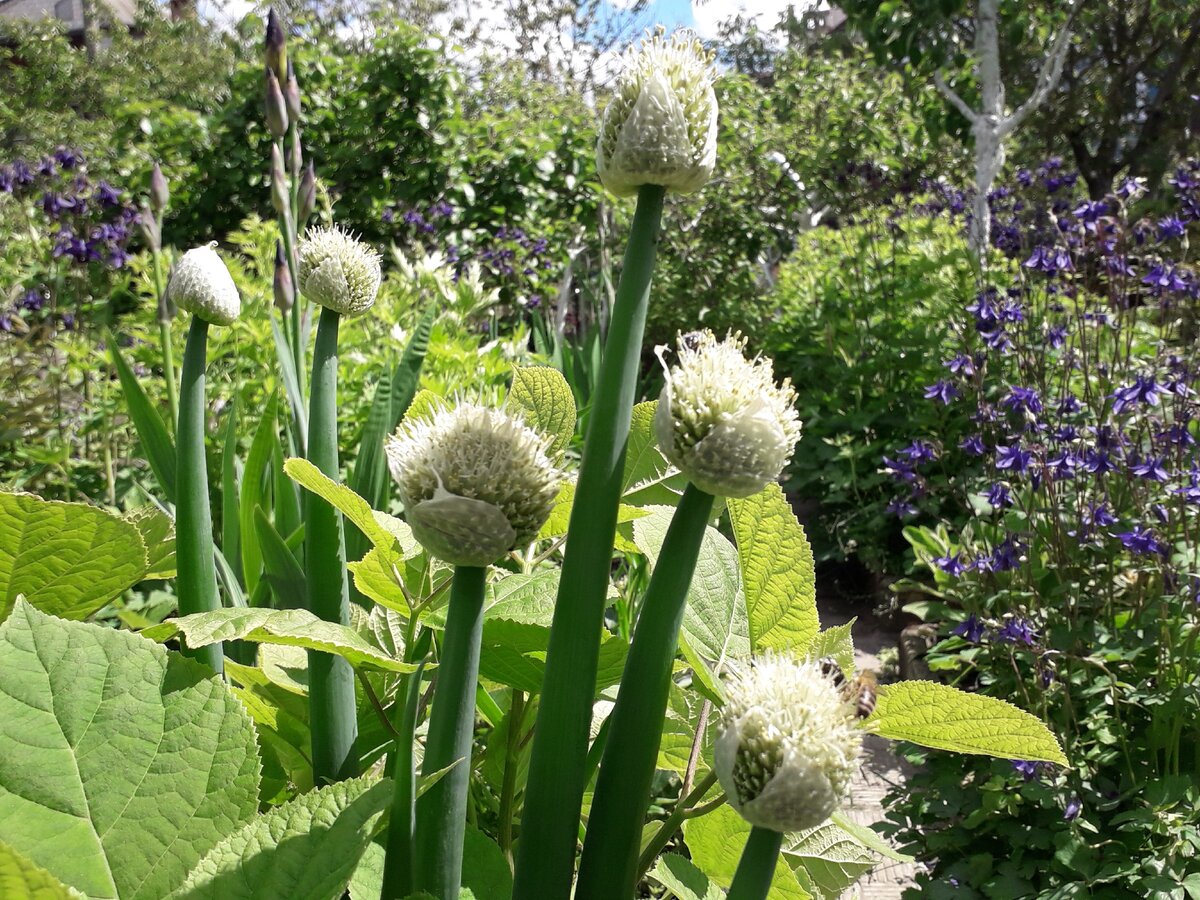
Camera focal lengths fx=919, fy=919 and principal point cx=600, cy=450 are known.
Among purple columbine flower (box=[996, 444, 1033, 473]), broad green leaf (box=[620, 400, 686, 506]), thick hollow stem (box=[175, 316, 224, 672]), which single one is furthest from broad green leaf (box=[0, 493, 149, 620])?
purple columbine flower (box=[996, 444, 1033, 473])

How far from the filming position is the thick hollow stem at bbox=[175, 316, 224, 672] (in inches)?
23.9

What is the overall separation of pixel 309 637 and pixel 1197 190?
3580 mm

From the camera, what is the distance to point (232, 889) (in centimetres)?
38

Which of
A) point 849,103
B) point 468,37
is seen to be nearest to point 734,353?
point 849,103

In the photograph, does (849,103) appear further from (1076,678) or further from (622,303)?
(622,303)

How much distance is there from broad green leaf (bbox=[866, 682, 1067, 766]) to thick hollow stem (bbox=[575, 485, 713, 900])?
14 centimetres

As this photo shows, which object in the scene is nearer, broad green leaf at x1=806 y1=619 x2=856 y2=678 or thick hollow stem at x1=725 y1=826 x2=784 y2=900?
thick hollow stem at x1=725 y1=826 x2=784 y2=900

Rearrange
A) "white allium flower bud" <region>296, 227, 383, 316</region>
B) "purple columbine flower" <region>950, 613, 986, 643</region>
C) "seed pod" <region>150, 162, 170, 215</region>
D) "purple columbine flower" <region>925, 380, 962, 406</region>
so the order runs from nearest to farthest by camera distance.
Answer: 1. "white allium flower bud" <region>296, 227, 383, 316</region>
2. "seed pod" <region>150, 162, 170, 215</region>
3. "purple columbine flower" <region>950, 613, 986, 643</region>
4. "purple columbine flower" <region>925, 380, 962, 406</region>

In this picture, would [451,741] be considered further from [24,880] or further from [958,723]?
[958,723]

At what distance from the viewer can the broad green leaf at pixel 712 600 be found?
583mm

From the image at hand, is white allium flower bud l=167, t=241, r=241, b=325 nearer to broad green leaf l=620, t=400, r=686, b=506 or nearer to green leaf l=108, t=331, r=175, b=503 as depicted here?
broad green leaf l=620, t=400, r=686, b=506

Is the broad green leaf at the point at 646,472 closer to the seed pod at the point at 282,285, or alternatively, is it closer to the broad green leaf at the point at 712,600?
the broad green leaf at the point at 712,600

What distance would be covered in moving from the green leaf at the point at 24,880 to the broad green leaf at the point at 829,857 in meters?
0.46

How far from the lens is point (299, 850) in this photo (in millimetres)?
384
